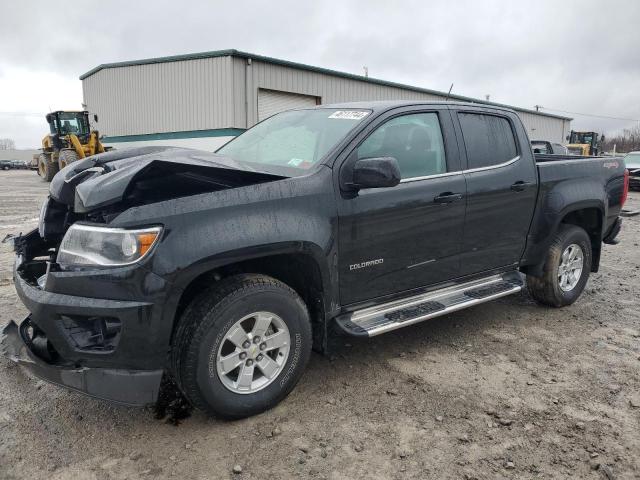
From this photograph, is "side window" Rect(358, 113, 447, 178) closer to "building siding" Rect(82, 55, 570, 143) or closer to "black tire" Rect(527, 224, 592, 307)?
"black tire" Rect(527, 224, 592, 307)

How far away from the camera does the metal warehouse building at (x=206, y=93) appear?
58.2ft

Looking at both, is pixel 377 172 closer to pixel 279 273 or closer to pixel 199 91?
pixel 279 273

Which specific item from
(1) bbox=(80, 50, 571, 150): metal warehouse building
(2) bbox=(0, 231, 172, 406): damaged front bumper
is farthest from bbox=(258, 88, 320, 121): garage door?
(2) bbox=(0, 231, 172, 406): damaged front bumper

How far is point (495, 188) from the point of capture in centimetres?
392

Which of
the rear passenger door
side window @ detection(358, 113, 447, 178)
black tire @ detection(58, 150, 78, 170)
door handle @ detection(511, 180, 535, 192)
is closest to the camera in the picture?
side window @ detection(358, 113, 447, 178)

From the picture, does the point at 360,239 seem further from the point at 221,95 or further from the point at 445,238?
the point at 221,95

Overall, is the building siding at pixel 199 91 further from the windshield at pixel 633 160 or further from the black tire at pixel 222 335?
the black tire at pixel 222 335

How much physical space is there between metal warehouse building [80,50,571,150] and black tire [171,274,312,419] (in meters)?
14.8

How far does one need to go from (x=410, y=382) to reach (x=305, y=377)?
70 cm

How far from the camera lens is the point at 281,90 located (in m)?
18.6

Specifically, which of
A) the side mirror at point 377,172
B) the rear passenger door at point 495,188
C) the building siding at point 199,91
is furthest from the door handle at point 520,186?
the building siding at point 199,91

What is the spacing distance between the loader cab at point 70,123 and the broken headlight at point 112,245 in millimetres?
21102

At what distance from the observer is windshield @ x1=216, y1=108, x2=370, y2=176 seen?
3.24 meters

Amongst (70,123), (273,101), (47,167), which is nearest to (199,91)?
(273,101)
